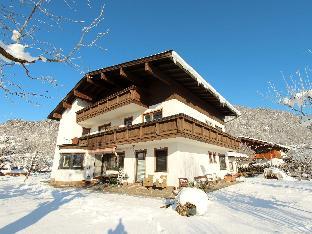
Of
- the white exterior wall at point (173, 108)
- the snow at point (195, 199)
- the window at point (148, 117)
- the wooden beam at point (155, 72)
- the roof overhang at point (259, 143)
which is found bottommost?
the snow at point (195, 199)

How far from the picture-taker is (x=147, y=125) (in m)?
17.6

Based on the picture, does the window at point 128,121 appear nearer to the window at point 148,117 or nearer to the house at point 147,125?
the house at point 147,125

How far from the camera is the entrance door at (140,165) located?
63.5 ft

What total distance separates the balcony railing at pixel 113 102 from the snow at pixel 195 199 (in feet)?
33.5

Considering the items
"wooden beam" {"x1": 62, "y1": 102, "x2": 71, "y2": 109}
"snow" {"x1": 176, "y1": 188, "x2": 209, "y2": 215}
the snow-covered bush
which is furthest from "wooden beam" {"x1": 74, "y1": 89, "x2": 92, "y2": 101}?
the snow-covered bush

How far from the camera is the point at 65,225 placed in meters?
7.91

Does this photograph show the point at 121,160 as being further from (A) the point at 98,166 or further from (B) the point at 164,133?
(B) the point at 164,133

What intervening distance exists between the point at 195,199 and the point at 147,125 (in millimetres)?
8369

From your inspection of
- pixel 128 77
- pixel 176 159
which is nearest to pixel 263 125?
pixel 128 77

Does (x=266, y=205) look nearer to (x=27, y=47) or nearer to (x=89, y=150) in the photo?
(x=27, y=47)

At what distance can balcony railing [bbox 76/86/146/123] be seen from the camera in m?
19.3

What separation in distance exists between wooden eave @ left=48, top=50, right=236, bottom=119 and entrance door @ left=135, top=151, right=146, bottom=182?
573 centimetres

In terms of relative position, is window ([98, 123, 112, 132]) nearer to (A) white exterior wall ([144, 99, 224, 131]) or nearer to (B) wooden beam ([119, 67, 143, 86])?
(A) white exterior wall ([144, 99, 224, 131])

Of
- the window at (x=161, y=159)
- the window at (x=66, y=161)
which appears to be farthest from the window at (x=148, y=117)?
the window at (x=66, y=161)
